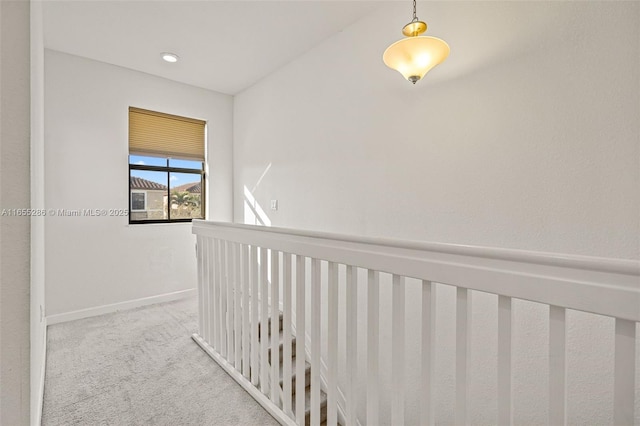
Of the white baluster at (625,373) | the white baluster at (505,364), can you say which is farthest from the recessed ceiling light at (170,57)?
the white baluster at (625,373)

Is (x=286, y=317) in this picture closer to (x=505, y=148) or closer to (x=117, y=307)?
(x=505, y=148)

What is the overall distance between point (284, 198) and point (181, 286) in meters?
1.81

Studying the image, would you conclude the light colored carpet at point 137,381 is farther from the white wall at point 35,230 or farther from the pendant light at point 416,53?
the pendant light at point 416,53

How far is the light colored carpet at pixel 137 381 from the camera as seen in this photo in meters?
1.64

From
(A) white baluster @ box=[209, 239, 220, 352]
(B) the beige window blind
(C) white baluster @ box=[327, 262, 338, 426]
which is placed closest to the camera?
(C) white baluster @ box=[327, 262, 338, 426]

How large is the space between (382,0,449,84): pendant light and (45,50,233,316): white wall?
2.95 m

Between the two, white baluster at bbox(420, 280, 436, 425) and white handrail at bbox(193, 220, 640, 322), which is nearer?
white handrail at bbox(193, 220, 640, 322)

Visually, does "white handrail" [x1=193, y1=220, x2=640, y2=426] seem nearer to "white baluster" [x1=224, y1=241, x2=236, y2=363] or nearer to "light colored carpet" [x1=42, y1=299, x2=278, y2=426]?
"white baluster" [x1=224, y1=241, x2=236, y2=363]

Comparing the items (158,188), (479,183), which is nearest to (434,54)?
(479,183)

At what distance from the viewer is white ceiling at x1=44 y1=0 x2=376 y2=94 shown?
2.28 metres

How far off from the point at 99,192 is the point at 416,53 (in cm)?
330

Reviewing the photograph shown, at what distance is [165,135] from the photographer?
11.7 feet

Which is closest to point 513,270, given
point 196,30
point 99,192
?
point 196,30

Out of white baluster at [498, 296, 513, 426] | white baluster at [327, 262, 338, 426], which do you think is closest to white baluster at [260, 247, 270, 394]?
white baluster at [327, 262, 338, 426]
